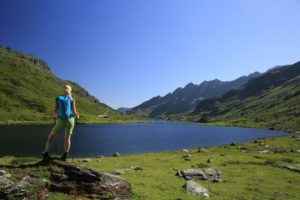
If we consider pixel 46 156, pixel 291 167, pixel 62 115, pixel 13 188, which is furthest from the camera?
pixel 291 167

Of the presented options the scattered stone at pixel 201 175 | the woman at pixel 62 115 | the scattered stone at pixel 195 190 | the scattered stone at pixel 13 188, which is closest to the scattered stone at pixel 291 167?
the scattered stone at pixel 201 175

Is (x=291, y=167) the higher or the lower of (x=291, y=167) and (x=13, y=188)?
the lower

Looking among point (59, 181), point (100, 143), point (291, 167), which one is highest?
point (59, 181)

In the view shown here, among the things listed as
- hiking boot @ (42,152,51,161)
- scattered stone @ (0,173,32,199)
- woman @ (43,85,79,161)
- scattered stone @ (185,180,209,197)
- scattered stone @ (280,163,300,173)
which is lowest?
scattered stone @ (280,163,300,173)

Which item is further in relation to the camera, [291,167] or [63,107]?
[291,167]

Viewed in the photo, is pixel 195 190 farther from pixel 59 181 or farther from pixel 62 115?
pixel 62 115

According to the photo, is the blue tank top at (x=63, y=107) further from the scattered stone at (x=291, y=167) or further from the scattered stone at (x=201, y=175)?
the scattered stone at (x=291, y=167)

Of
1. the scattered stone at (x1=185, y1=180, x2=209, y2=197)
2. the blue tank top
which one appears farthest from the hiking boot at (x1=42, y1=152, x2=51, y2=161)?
the scattered stone at (x1=185, y1=180, x2=209, y2=197)

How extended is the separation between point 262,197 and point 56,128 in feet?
62.5

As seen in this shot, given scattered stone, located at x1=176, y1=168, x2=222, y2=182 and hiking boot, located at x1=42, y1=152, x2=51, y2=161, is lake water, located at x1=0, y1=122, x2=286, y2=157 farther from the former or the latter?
hiking boot, located at x1=42, y1=152, x2=51, y2=161

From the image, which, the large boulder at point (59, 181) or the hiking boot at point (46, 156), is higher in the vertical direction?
the hiking boot at point (46, 156)

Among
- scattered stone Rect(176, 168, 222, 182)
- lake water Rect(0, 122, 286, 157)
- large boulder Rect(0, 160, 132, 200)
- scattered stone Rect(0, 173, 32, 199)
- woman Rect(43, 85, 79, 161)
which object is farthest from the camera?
lake water Rect(0, 122, 286, 157)

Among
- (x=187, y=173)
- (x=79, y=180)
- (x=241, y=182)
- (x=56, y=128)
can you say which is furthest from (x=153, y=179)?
(x=56, y=128)

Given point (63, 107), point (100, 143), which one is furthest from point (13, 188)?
point (100, 143)
